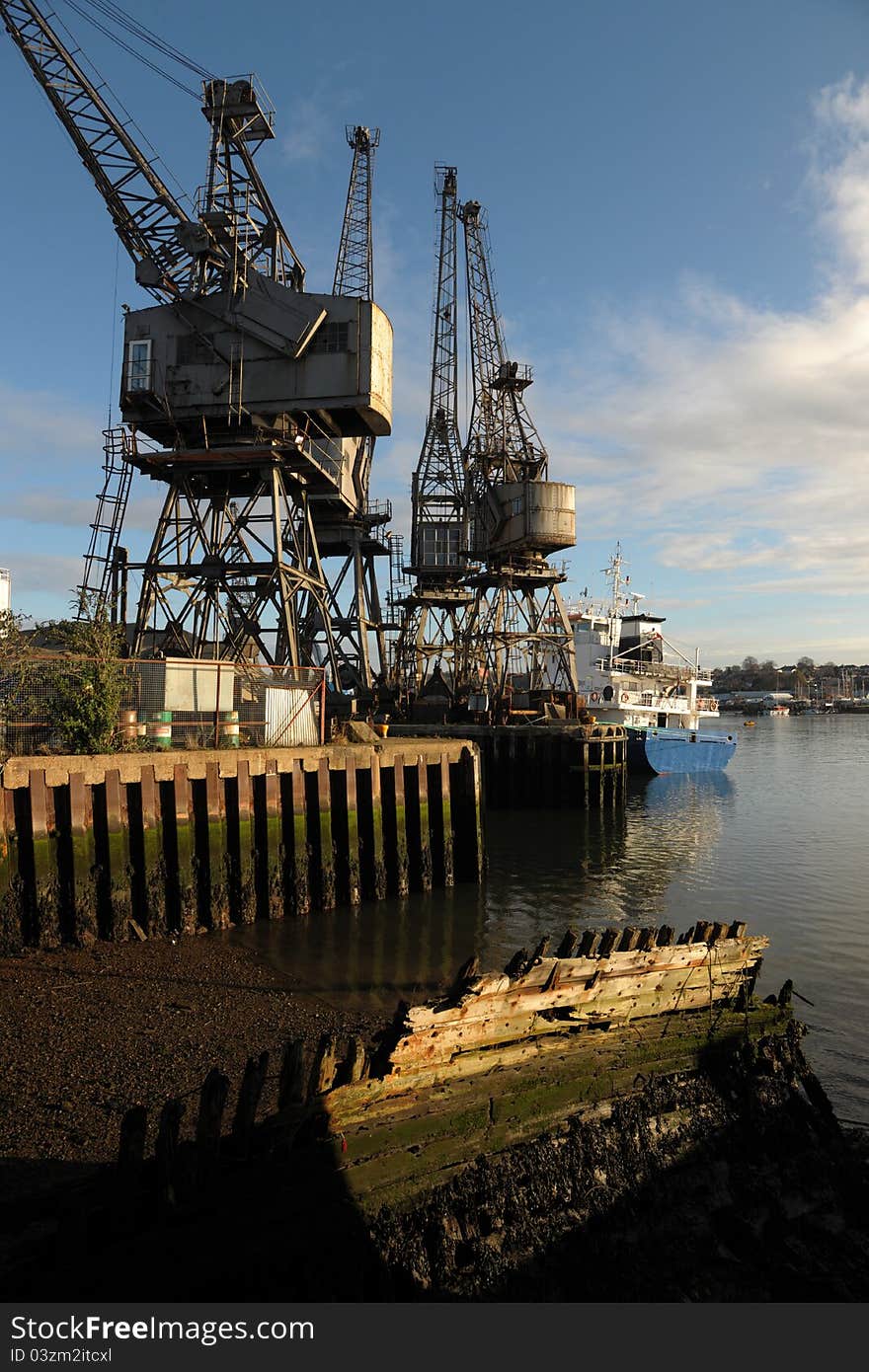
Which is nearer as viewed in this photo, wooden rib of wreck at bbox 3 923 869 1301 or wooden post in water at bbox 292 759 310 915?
wooden rib of wreck at bbox 3 923 869 1301

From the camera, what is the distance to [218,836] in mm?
18125

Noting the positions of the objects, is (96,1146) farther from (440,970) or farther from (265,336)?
(265,336)

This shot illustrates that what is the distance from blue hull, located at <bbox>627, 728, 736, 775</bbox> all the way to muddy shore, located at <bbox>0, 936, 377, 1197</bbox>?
46.0m

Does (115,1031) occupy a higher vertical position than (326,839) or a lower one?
lower

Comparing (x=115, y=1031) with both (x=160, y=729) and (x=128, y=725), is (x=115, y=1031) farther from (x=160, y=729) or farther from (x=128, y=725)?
(x=160, y=729)

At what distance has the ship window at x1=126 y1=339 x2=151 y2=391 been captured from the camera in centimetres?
3275

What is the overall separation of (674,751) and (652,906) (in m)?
38.3

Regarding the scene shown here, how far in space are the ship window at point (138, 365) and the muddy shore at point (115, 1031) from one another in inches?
985

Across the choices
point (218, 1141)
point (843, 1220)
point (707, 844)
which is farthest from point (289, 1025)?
point (707, 844)

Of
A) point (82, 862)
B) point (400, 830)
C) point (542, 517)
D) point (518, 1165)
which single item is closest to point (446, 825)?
point (400, 830)

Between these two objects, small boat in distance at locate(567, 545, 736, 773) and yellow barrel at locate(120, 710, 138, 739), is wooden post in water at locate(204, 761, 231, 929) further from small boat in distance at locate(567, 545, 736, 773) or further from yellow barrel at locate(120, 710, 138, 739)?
small boat in distance at locate(567, 545, 736, 773)

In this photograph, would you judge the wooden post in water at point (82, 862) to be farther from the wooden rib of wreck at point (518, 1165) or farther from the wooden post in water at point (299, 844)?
the wooden rib of wreck at point (518, 1165)

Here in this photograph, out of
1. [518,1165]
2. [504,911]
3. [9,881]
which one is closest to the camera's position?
[518,1165]

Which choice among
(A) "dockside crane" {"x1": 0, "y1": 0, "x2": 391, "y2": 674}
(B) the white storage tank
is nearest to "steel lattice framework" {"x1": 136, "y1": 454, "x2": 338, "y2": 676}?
(A) "dockside crane" {"x1": 0, "y1": 0, "x2": 391, "y2": 674}
